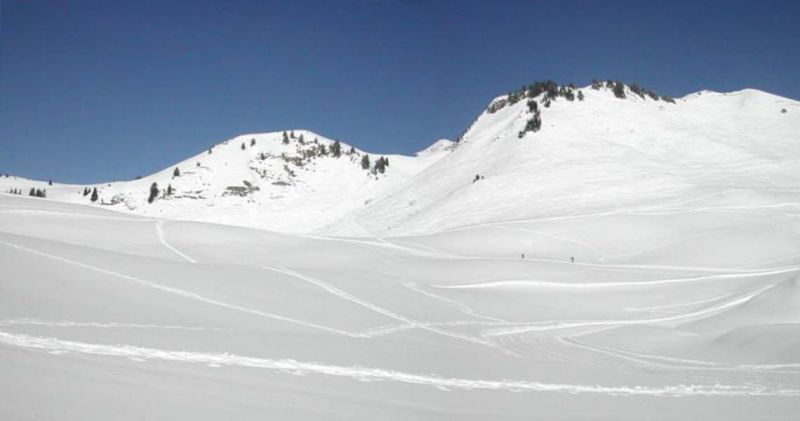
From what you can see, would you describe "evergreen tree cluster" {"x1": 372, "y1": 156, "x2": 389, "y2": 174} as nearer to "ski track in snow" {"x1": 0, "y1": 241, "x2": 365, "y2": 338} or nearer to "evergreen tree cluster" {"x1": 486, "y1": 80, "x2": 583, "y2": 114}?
"evergreen tree cluster" {"x1": 486, "y1": 80, "x2": 583, "y2": 114}

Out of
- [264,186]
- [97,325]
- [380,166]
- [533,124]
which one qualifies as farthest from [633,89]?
[97,325]

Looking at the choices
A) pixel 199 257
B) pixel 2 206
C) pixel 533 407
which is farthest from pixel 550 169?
pixel 533 407

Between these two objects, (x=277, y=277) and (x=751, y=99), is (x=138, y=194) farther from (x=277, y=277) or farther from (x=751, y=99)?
(x=751, y=99)

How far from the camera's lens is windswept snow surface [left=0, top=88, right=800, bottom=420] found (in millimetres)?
5777

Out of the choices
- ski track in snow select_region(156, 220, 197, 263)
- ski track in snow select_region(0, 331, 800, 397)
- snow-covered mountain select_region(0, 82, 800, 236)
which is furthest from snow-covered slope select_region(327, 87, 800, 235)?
ski track in snow select_region(0, 331, 800, 397)

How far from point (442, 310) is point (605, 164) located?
36.2 meters

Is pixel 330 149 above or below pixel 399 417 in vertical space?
above

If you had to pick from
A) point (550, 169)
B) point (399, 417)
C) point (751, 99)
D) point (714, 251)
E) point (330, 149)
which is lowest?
point (399, 417)

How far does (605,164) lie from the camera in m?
46.0

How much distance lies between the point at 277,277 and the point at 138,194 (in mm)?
59197

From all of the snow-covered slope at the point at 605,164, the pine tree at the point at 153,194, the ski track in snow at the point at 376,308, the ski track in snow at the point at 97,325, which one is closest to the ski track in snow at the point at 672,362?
the ski track in snow at the point at 376,308

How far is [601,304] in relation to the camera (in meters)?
17.0

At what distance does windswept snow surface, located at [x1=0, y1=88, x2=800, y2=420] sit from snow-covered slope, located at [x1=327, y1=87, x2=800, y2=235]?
48 cm

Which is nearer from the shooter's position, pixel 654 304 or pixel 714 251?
pixel 654 304
